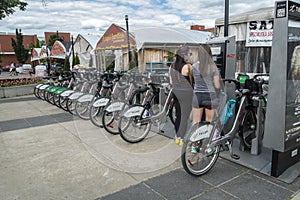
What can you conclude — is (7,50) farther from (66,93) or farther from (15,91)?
(66,93)

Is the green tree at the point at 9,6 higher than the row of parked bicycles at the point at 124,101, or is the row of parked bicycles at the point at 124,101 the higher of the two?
the green tree at the point at 9,6

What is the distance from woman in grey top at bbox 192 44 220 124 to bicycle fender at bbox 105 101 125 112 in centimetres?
140

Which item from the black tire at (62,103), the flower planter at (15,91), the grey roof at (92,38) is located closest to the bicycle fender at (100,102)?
the black tire at (62,103)

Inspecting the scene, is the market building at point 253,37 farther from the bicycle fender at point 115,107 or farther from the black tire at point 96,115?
the black tire at point 96,115

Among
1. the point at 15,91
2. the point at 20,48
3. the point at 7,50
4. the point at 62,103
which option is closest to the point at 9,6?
the point at 15,91

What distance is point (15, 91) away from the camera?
8.80 meters

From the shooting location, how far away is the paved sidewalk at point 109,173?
228 centimetres

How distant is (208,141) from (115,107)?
6.13ft

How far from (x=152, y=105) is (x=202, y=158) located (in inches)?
57.7

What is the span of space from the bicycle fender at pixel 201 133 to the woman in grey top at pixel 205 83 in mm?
395

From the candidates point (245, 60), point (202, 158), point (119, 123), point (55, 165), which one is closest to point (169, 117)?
point (119, 123)

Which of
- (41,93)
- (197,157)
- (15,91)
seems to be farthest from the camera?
(15,91)

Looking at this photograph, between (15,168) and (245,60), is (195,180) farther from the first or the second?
(245,60)

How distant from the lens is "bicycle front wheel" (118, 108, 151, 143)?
11.6 feet
